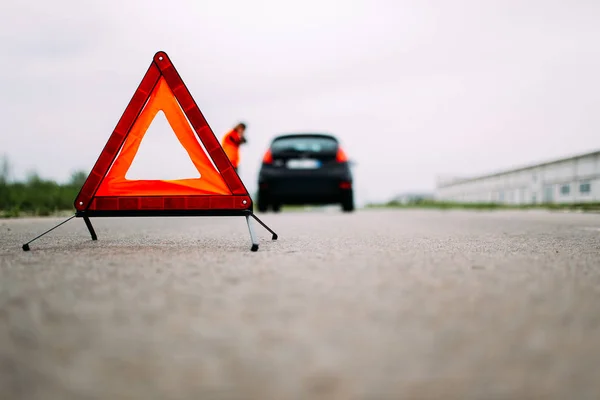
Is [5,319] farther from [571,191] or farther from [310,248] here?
[571,191]

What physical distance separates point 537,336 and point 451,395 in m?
0.67

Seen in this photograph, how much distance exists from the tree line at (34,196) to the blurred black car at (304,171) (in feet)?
15.0

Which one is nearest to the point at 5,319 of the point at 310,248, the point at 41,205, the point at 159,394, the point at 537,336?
the point at 159,394

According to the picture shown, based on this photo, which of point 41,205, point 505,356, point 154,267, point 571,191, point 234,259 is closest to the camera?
point 505,356

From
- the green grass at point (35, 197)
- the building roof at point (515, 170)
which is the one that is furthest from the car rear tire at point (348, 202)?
the building roof at point (515, 170)

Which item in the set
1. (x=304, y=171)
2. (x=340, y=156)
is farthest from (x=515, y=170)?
(x=304, y=171)

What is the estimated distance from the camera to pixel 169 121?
15.9 feet

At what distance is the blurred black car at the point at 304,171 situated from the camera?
12.2 meters

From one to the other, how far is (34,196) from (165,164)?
9.66 m

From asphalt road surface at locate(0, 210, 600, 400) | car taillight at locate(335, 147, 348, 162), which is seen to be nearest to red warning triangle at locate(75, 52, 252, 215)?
asphalt road surface at locate(0, 210, 600, 400)

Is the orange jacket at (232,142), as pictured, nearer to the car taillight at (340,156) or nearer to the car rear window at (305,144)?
the car rear window at (305,144)

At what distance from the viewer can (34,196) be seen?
43.2 ft

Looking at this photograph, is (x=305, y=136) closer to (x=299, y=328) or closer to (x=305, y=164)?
(x=305, y=164)

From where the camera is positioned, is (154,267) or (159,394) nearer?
(159,394)
